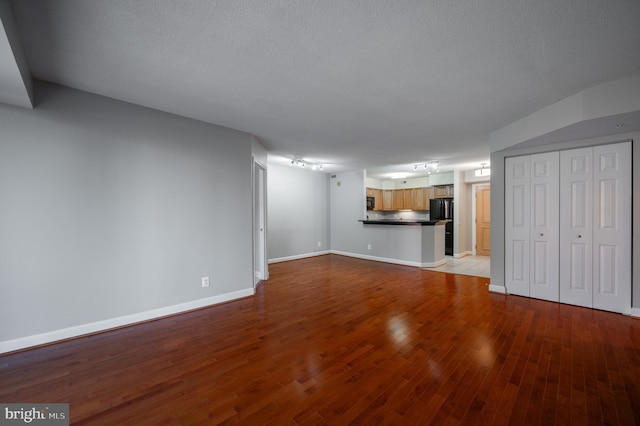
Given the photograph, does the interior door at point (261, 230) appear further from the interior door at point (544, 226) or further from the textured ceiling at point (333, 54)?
the interior door at point (544, 226)

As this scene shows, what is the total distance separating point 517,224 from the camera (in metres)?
3.75

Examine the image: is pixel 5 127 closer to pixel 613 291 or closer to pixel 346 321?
pixel 346 321

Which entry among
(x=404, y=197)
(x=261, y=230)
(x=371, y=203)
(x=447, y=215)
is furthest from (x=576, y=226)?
(x=404, y=197)

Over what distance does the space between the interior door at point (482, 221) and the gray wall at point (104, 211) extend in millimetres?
6987

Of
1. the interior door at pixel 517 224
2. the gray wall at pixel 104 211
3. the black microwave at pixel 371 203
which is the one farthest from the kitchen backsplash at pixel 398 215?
the gray wall at pixel 104 211

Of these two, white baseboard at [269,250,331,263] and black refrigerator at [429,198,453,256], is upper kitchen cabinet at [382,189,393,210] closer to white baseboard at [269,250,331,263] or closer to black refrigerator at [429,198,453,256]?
black refrigerator at [429,198,453,256]

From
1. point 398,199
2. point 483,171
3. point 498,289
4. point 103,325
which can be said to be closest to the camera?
point 103,325

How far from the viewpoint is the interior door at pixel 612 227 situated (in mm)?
2984

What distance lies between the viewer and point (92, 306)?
2582mm

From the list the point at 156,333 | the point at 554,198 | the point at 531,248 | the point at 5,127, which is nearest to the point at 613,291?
the point at 531,248

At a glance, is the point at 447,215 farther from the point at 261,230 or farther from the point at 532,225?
the point at 261,230

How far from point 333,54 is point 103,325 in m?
3.56

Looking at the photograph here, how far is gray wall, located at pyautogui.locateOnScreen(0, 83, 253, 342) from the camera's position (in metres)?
2.26
